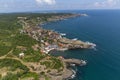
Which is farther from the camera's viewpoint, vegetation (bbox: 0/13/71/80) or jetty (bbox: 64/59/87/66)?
jetty (bbox: 64/59/87/66)

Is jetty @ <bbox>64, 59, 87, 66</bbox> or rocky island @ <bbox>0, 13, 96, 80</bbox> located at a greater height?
rocky island @ <bbox>0, 13, 96, 80</bbox>

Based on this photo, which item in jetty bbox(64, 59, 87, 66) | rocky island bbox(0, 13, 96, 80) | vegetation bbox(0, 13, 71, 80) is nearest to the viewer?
vegetation bbox(0, 13, 71, 80)

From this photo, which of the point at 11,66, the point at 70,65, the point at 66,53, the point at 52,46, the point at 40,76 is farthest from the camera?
the point at 52,46

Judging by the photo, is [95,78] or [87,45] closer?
[95,78]

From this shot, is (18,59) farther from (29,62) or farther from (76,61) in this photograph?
(76,61)

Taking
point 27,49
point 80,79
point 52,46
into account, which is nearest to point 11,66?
point 27,49

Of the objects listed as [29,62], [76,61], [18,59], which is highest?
[18,59]

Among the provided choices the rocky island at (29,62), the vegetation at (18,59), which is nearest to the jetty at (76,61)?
the rocky island at (29,62)

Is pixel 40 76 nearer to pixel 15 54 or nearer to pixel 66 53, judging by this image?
pixel 15 54

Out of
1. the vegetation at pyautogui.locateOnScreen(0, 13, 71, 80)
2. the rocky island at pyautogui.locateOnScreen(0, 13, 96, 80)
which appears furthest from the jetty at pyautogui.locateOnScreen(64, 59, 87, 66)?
the vegetation at pyautogui.locateOnScreen(0, 13, 71, 80)

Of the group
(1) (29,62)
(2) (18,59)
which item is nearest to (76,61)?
(1) (29,62)

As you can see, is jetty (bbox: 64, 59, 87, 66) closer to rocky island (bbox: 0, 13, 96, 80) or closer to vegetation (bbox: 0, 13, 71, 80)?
rocky island (bbox: 0, 13, 96, 80)
